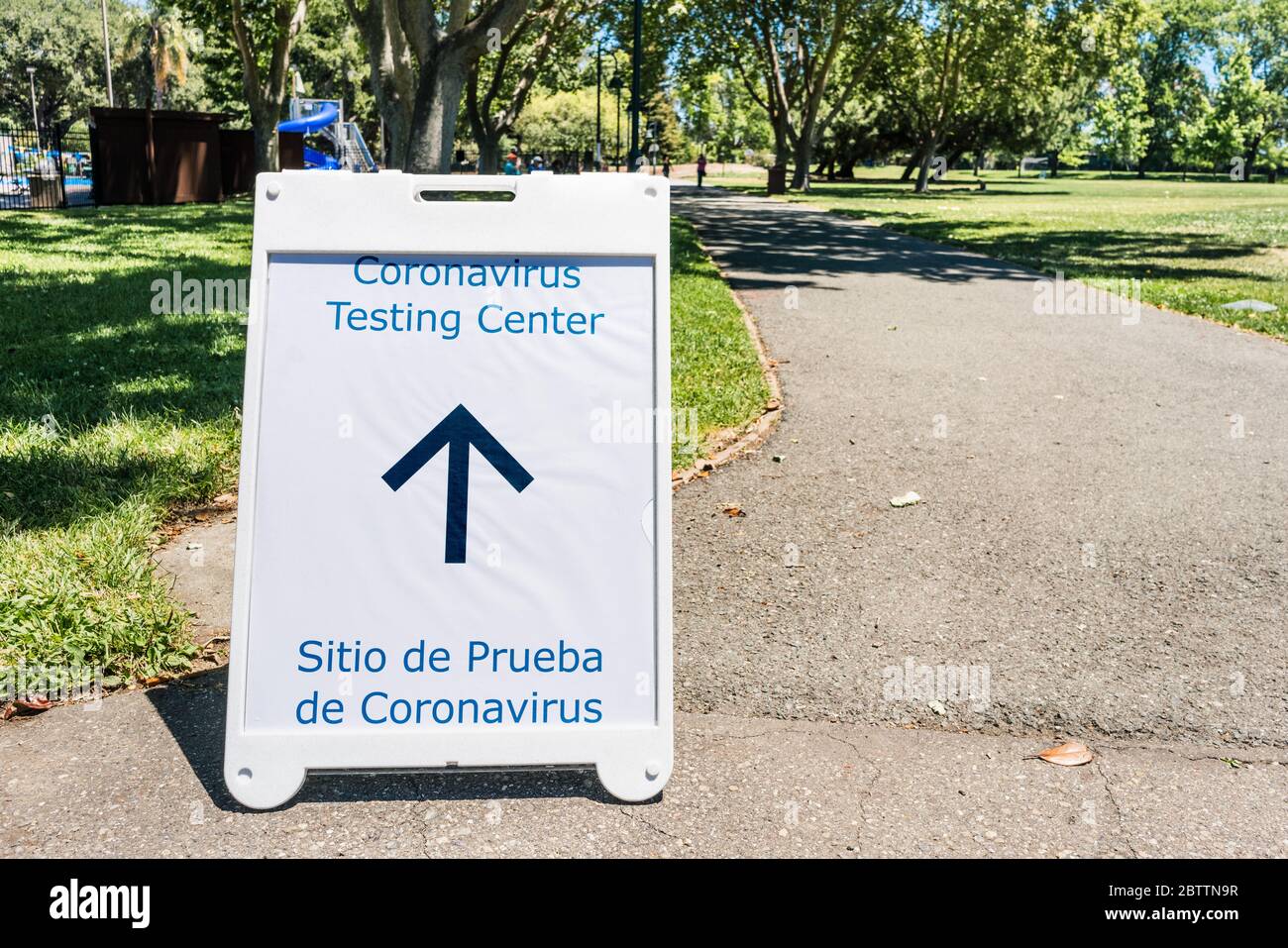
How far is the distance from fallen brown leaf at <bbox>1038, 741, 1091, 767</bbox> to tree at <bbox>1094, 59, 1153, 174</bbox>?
98735 millimetres

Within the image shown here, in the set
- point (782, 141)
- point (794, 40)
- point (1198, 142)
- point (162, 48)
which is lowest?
point (782, 141)

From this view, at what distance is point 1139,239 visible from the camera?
2220cm

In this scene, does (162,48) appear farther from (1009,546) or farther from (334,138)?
(1009,546)

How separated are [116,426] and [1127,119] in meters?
99.8

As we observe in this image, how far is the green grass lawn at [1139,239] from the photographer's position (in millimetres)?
13688

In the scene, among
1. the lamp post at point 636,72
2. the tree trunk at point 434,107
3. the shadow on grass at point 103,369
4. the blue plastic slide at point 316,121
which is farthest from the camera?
the blue plastic slide at point 316,121

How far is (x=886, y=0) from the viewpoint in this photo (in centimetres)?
4031

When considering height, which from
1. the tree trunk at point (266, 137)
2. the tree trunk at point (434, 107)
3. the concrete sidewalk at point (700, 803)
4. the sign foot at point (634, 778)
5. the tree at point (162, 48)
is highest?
the tree at point (162, 48)

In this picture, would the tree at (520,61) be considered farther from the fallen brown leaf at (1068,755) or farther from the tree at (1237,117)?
the tree at (1237,117)

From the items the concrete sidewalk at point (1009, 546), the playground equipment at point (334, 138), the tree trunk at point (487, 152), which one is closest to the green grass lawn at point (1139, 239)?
the concrete sidewalk at point (1009, 546)

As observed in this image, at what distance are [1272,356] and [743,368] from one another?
14.8 feet

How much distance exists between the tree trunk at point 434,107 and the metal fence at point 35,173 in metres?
14.4

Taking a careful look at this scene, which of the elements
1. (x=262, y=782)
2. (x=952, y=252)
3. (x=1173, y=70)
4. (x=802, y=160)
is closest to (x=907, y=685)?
(x=262, y=782)
